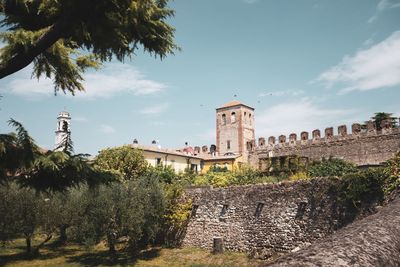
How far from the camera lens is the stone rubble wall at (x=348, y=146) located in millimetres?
29469

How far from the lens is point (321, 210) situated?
1312 cm

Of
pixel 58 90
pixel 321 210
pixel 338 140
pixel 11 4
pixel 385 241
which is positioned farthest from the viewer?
pixel 338 140

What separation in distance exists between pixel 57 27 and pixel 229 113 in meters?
47.2

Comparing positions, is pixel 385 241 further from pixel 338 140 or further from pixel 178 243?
pixel 338 140

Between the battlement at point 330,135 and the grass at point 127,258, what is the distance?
67.2 ft

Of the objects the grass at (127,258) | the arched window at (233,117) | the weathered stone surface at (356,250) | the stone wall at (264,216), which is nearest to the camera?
the weathered stone surface at (356,250)

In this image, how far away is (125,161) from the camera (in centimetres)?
3030

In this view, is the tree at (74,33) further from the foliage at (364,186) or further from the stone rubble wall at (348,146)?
the stone rubble wall at (348,146)

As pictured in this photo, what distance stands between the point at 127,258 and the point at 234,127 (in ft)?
113

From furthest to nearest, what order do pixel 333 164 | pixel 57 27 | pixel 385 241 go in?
1. pixel 333 164
2. pixel 57 27
3. pixel 385 241

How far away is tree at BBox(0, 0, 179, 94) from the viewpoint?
4.80 m

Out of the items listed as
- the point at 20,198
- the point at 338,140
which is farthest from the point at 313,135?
the point at 20,198

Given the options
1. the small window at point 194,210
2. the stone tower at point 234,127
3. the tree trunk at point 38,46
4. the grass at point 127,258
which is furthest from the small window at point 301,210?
the stone tower at point 234,127

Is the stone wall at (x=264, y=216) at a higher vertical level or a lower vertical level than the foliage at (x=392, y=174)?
lower
